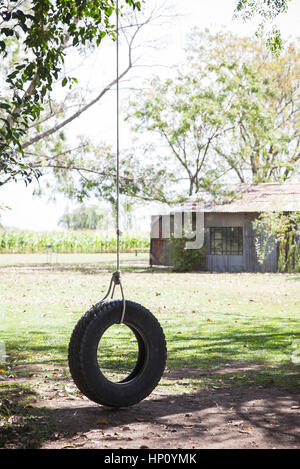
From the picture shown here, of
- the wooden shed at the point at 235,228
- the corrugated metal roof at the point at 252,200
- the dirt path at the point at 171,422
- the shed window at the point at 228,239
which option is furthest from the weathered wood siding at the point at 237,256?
the dirt path at the point at 171,422

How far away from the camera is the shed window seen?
2555 cm

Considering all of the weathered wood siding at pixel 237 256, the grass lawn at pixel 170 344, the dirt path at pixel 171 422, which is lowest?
the dirt path at pixel 171 422

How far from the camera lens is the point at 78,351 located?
4.32m

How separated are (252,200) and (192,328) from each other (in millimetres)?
17406

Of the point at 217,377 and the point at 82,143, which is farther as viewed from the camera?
the point at 82,143

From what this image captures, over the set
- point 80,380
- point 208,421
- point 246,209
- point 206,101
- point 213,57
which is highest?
point 213,57

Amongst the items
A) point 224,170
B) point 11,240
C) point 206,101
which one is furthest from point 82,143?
point 11,240

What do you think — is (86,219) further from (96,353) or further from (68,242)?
(96,353)

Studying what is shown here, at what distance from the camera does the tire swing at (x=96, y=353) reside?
14.2 feet

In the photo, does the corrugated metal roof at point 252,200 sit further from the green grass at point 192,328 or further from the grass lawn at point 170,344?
the grass lawn at point 170,344

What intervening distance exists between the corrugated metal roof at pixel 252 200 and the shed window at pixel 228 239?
99 centimetres

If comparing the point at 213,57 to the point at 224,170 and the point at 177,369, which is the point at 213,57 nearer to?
the point at 224,170

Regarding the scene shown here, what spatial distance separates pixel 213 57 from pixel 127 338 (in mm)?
24316

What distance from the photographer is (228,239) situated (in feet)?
84.1
